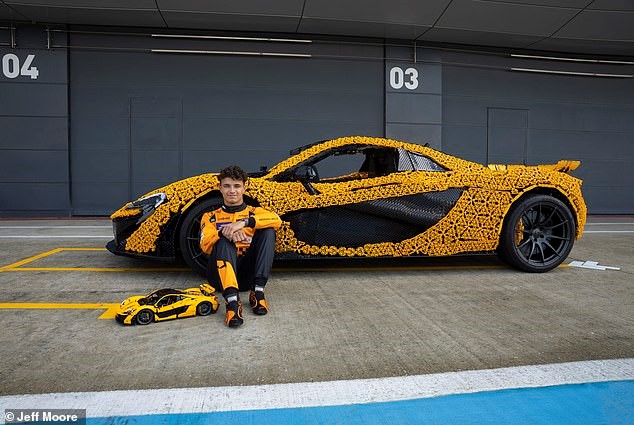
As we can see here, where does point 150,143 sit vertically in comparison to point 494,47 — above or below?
below

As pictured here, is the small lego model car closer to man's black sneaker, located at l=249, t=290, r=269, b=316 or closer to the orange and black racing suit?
the orange and black racing suit

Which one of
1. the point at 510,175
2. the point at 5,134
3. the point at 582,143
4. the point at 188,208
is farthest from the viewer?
the point at 582,143

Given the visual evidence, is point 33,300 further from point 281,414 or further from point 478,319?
point 478,319

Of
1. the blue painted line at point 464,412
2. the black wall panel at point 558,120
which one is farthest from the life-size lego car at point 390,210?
the black wall panel at point 558,120

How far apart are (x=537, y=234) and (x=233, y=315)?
3286 mm

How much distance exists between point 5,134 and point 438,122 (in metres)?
9.24

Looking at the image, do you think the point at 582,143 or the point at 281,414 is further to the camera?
the point at 582,143

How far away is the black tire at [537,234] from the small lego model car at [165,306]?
2.95m

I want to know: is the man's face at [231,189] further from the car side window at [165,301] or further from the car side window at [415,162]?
the car side window at [415,162]

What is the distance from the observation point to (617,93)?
1177 cm

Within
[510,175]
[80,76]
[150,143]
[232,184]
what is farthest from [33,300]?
[80,76]

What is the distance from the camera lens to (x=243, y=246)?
11.8 ft

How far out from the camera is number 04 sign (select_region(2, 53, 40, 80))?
962 centimetres

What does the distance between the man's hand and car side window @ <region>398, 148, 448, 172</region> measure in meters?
1.95
